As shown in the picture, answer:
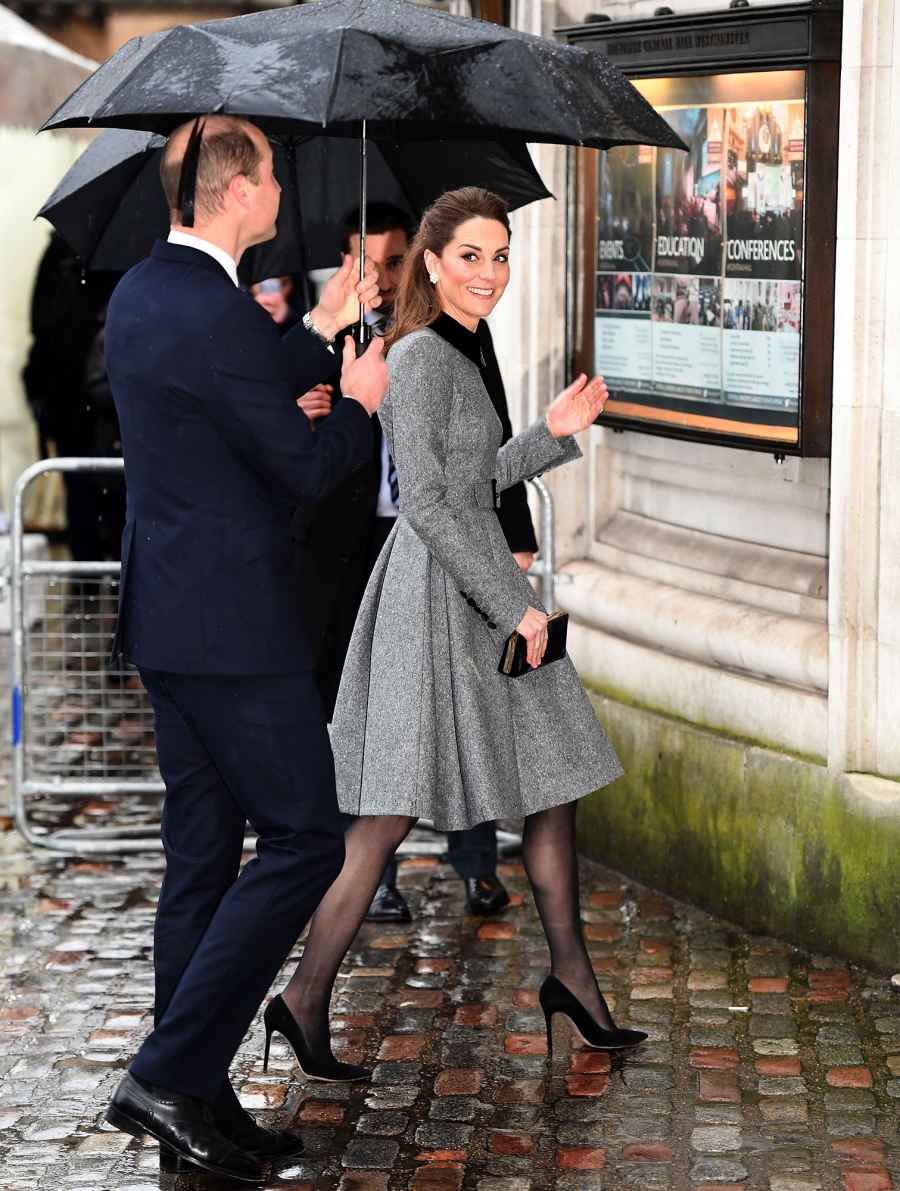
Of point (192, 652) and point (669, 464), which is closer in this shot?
point (192, 652)

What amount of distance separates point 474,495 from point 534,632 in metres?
0.35

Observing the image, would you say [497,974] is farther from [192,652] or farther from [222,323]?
[222,323]

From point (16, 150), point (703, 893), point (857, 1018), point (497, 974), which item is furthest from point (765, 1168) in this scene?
point (16, 150)

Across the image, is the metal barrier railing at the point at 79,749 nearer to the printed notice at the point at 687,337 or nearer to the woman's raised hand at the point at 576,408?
the printed notice at the point at 687,337

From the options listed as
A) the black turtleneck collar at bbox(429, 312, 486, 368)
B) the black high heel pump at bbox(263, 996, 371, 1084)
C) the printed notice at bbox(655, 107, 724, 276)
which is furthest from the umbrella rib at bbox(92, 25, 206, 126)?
the printed notice at bbox(655, 107, 724, 276)

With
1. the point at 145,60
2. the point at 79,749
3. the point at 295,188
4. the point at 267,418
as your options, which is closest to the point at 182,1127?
the point at 267,418

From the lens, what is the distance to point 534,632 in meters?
5.04

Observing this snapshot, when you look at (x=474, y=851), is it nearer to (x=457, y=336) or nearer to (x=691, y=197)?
(x=457, y=336)

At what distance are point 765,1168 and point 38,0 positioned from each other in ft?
60.9

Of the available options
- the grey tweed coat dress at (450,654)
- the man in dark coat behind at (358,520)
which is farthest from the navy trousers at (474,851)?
the grey tweed coat dress at (450,654)

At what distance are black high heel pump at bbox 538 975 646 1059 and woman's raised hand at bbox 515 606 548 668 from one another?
0.80 meters

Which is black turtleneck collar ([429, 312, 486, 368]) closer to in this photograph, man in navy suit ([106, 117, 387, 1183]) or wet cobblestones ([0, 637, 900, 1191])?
man in navy suit ([106, 117, 387, 1183])

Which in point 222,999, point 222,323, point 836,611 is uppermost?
point 222,323

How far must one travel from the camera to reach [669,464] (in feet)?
23.5
